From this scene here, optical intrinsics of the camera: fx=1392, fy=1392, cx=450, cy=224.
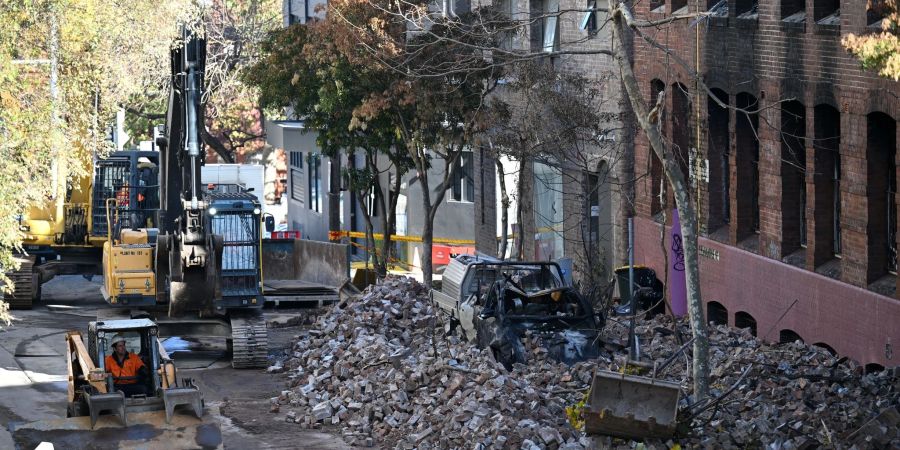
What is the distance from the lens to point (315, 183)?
5706 centimetres

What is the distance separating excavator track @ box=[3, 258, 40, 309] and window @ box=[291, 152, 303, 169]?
1069 inches

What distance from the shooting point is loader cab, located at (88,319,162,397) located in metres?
18.0

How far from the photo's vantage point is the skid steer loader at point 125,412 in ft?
52.7

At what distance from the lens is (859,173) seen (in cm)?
2055

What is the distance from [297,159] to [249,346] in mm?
36029

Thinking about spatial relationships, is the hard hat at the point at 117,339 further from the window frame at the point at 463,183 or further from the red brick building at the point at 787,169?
the window frame at the point at 463,183

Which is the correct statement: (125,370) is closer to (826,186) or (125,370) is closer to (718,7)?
(826,186)

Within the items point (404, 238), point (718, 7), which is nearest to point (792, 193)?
point (718, 7)

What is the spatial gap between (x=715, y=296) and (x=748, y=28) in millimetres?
4995

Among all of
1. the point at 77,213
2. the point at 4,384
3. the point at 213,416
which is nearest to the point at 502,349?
the point at 213,416

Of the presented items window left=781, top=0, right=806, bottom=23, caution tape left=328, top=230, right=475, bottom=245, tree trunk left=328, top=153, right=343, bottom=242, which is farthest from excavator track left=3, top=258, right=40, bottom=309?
window left=781, top=0, right=806, bottom=23

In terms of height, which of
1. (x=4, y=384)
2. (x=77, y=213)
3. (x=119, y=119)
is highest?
(x=119, y=119)

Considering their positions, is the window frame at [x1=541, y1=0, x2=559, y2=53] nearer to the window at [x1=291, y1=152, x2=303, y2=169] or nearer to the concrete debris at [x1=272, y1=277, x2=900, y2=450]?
the concrete debris at [x1=272, y1=277, x2=900, y2=450]

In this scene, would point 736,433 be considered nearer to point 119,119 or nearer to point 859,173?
point 859,173
